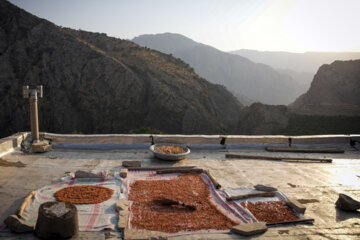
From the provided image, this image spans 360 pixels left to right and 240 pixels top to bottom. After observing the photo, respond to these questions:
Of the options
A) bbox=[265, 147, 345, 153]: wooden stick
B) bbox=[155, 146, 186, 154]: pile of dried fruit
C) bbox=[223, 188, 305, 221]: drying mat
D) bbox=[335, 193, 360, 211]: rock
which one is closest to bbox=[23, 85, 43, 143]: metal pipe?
bbox=[155, 146, 186, 154]: pile of dried fruit

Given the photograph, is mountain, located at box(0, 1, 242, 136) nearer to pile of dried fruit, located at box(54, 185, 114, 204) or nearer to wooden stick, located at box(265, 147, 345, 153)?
wooden stick, located at box(265, 147, 345, 153)

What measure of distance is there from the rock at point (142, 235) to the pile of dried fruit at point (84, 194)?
2.77 feet

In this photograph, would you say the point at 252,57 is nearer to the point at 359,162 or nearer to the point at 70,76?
the point at 70,76

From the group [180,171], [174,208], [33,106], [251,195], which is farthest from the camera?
[33,106]

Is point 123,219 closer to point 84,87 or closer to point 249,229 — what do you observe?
point 249,229

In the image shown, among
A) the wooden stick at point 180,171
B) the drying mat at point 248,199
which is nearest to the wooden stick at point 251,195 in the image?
the drying mat at point 248,199

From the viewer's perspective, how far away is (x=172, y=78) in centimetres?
2711

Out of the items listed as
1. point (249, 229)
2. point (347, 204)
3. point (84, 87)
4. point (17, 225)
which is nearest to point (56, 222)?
point (17, 225)

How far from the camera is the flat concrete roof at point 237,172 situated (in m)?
2.99

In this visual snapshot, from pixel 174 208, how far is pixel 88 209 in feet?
3.19

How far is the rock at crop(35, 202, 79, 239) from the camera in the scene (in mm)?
2502

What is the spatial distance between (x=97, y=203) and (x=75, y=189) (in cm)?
52

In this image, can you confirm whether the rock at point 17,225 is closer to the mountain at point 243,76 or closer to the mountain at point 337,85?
the mountain at point 337,85

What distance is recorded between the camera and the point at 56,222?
8.18ft
